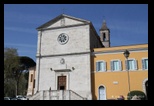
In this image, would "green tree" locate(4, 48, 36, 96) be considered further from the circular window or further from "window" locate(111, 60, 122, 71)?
"window" locate(111, 60, 122, 71)

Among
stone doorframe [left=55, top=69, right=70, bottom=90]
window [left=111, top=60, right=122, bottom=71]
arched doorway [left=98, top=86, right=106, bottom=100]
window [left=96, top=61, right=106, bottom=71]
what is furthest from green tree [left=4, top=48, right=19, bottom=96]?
window [left=111, top=60, right=122, bottom=71]

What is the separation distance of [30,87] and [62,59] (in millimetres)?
9012

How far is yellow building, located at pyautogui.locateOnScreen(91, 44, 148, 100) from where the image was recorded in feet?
77.2

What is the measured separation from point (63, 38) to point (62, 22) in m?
2.53

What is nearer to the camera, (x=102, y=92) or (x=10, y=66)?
(x=102, y=92)

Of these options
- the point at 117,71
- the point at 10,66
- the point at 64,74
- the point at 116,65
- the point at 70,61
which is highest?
the point at 70,61

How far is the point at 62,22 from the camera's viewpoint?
28.9 metres

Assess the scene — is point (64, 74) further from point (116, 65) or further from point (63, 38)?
point (116, 65)

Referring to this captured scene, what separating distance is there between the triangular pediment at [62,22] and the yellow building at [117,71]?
514 centimetres

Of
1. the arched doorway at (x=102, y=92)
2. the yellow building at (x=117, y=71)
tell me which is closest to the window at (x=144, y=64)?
the yellow building at (x=117, y=71)

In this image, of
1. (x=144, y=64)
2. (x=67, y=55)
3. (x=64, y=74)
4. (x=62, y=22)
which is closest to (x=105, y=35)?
(x=62, y=22)

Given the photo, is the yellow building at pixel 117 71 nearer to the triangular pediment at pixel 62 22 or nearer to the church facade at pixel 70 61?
the church facade at pixel 70 61

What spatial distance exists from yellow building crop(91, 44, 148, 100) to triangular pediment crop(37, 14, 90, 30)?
5.14 m
